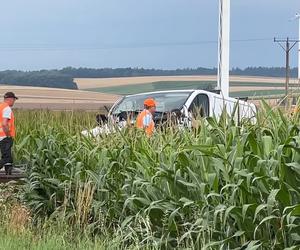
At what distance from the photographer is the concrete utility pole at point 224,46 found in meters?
20.2

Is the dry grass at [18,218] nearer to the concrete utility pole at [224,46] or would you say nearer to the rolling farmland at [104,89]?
the rolling farmland at [104,89]

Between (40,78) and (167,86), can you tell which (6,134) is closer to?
(167,86)

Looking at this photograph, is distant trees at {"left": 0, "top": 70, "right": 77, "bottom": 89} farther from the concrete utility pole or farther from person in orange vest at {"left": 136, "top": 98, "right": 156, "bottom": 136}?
person in orange vest at {"left": 136, "top": 98, "right": 156, "bottom": 136}

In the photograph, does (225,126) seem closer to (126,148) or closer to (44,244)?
(126,148)

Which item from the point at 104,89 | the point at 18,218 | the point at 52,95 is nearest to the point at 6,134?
the point at 18,218

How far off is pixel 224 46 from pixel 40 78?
16.5 metres

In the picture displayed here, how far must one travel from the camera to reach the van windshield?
15.6 m

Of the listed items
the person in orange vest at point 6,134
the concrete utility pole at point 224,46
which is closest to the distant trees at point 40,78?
the concrete utility pole at point 224,46

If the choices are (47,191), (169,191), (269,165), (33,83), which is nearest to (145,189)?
(169,191)

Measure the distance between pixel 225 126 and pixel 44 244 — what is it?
2195mm

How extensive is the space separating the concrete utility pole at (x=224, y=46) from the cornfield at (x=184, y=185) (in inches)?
438

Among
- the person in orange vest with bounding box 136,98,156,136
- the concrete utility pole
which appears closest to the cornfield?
the person in orange vest with bounding box 136,98,156,136

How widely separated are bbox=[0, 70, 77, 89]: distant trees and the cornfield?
2403 centimetres

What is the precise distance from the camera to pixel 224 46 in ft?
68.2
